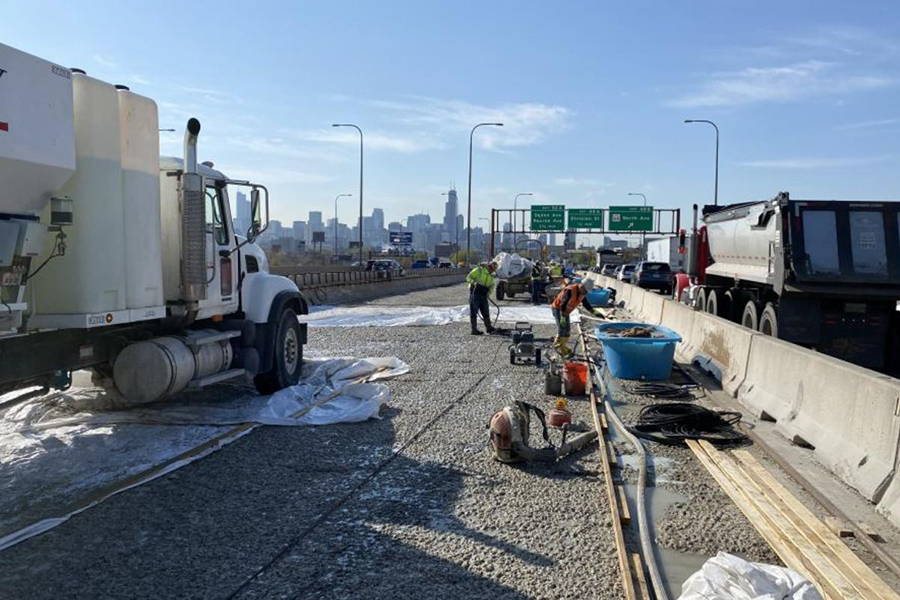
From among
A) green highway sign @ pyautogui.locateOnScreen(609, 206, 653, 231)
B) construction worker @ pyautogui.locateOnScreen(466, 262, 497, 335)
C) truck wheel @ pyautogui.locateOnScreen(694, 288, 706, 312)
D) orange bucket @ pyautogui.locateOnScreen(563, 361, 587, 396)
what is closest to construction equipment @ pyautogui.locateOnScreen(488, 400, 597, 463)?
orange bucket @ pyautogui.locateOnScreen(563, 361, 587, 396)

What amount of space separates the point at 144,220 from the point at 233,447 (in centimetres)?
234

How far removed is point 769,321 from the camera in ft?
40.1

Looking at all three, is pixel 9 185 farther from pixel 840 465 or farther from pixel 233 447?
pixel 840 465

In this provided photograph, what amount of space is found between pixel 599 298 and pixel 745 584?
23215 mm

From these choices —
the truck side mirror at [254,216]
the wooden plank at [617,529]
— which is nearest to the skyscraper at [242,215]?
the truck side mirror at [254,216]

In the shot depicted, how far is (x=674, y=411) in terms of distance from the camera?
8.11 metres

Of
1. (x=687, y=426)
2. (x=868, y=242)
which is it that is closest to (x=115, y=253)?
(x=687, y=426)

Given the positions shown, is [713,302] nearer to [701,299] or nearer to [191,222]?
[701,299]

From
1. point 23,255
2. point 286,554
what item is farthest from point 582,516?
point 23,255

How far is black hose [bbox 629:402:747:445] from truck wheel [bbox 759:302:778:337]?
14.4ft

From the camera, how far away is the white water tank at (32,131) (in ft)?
17.2

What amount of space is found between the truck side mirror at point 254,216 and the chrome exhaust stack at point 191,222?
2.88ft

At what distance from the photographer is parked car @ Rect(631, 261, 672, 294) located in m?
39.1

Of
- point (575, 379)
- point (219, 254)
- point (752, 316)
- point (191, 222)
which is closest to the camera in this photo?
point (191, 222)
